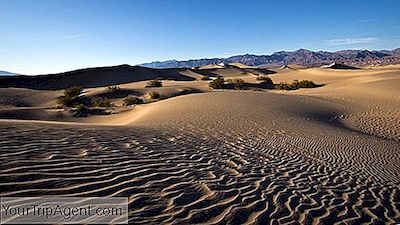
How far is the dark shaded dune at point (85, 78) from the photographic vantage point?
138 feet

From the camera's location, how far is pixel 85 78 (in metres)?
47.2

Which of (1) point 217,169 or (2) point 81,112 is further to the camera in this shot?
(2) point 81,112

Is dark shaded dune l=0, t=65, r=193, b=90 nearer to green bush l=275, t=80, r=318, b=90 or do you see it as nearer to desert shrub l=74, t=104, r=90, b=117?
green bush l=275, t=80, r=318, b=90

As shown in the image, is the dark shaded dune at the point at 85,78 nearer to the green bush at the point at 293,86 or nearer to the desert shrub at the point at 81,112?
the green bush at the point at 293,86

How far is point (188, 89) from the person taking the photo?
95.6 feet

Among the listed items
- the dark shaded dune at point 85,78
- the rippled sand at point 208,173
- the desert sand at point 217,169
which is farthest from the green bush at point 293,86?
the dark shaded dune at point 85,78

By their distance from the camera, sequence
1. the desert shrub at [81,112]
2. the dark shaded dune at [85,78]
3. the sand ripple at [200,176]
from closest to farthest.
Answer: the sand ripple at [200,176], the desert shrub at [81,112], the dark shaded dune at [85,78]

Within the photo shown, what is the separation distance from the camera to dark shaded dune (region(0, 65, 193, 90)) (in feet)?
Answer: 138

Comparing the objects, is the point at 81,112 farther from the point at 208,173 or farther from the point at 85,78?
the point at 85,78

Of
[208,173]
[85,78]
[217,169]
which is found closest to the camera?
[208,173]

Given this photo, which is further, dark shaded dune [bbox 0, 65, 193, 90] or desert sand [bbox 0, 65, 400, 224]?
dark shaded dune [bbox 0, 65, 193, 90]

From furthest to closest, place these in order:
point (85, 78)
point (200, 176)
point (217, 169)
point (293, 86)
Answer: point (85, 78) < point (293, 86) < point (217, 169) < point (200, 176)

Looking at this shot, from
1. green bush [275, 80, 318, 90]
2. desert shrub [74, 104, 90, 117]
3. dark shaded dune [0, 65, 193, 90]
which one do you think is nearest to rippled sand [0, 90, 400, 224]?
desert shrub [74, 104, 90, 117]

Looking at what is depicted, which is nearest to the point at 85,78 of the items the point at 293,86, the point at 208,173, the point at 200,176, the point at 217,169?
the point at 293,86
